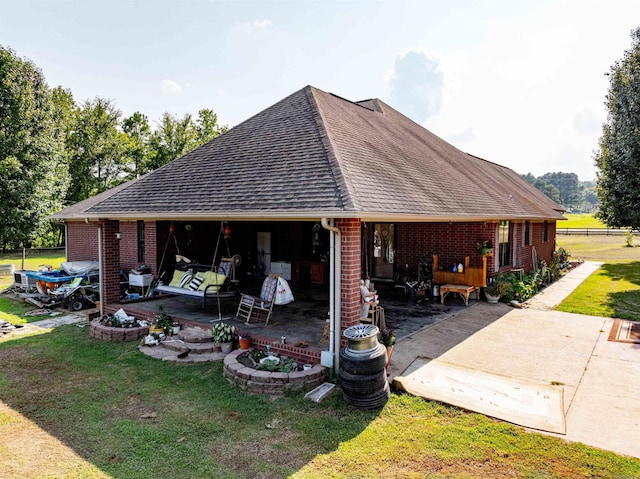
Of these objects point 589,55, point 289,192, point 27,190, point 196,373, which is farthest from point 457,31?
A: point 27,190

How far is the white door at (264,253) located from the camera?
1428cm

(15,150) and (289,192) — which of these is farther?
(15,150)

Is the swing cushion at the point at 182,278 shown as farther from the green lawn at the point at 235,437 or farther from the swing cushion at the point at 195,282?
the green lawn at the point at 235,437

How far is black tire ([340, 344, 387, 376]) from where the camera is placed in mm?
5078

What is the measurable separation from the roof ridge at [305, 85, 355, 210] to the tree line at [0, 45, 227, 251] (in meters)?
19.0

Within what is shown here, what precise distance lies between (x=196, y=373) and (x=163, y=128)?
110ft

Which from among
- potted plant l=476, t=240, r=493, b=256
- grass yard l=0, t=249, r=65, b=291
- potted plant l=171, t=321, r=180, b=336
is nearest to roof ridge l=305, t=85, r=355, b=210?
potted plant l=171, t=321, r=180, b=336

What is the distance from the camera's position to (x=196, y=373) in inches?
250

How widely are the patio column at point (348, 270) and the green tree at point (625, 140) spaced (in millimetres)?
13386

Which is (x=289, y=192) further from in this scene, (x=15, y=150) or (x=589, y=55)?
(x=15, y=150)

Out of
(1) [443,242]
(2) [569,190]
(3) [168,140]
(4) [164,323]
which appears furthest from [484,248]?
(2) [569,190]

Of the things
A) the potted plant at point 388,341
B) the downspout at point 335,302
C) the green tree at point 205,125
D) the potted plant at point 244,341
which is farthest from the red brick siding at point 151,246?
the green tree at point 205,125

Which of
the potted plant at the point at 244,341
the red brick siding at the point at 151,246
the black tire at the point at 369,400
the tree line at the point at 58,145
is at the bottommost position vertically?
the black tire at the point at 369,400

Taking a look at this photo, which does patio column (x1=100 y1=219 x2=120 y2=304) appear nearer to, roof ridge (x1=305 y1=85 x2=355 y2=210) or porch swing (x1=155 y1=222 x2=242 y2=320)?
porch swing (x1=155 y1=222 x2=242 y2=320)
